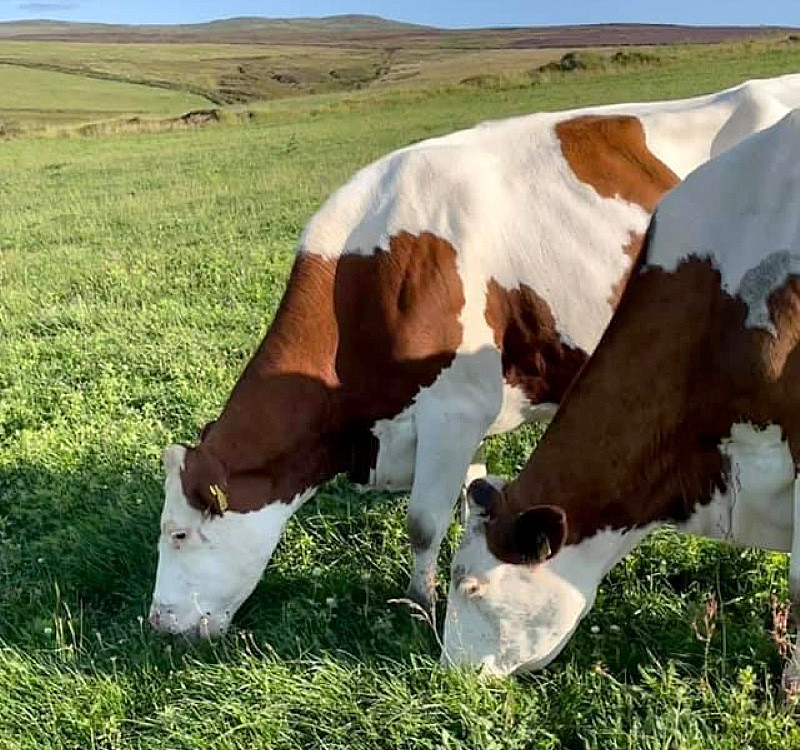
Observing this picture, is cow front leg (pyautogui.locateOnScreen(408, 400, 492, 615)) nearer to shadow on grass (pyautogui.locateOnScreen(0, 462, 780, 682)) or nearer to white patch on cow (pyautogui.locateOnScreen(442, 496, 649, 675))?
shadow on grass (pyautogui.locateOnScreen(0, 462, 780, 682))

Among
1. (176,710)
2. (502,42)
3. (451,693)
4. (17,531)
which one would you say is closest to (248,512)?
(176,710)

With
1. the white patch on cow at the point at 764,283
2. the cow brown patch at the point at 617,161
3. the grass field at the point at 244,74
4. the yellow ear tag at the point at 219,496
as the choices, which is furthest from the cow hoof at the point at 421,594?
the grass field at the point at 244,74

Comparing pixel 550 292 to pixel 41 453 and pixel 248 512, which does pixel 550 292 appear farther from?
pixel 41 453

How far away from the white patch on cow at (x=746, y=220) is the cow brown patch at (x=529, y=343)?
1159mm

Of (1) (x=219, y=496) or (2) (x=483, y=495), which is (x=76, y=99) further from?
(2) (x=483, y=495)

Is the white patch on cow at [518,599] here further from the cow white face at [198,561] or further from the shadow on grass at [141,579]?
the cow white face at [198,561]

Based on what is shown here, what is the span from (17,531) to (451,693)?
10.7 feet

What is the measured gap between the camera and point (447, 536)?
4.86 m

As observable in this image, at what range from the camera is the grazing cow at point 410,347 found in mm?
4211

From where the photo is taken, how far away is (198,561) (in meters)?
4.17

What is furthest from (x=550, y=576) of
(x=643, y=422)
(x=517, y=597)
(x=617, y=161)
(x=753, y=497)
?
(x=617, y=161)

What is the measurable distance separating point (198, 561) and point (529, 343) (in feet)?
5.75

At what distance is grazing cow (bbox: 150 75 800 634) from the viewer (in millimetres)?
4211

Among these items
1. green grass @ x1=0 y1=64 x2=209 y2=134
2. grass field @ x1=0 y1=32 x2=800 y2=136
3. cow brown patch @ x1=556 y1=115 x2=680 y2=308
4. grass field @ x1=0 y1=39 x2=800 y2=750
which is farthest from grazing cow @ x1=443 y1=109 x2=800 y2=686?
green grass @ x1=0 y1=64 x2=209 y2=134
